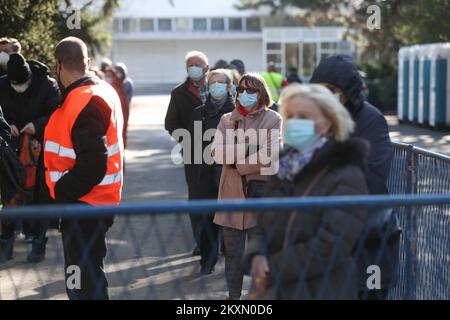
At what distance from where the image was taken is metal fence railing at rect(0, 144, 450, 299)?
337 centimetres

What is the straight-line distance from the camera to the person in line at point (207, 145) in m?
7.77

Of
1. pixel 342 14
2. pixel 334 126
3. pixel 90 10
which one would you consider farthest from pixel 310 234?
pixel 342 14

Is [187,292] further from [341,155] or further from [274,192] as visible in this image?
[341,155]

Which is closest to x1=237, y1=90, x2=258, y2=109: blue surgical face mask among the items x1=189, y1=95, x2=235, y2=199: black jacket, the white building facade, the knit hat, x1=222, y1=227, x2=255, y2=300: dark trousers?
x1=222, y1=227, x2=255, y2=300: dark trousers

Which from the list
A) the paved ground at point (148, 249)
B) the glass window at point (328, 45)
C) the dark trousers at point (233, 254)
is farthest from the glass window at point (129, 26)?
the dark trousers at point (233, 254)

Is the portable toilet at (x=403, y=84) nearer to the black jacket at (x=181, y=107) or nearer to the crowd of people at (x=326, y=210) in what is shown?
the black jacket at (x=181, y=107)

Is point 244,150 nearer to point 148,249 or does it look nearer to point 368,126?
point 148,249

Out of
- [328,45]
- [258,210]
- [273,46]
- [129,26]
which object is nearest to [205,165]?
[258,210]

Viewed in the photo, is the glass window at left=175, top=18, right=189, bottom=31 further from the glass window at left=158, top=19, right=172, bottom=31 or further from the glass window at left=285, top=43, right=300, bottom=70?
the glass window at left=285, top=43, right=300, bottom=70

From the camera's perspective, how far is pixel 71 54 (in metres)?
5.47

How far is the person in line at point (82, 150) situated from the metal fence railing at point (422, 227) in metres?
1.81

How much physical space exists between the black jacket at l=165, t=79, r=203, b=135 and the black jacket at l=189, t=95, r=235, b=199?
0.44 meters

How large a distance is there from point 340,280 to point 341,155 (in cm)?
53

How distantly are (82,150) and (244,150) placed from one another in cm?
161
